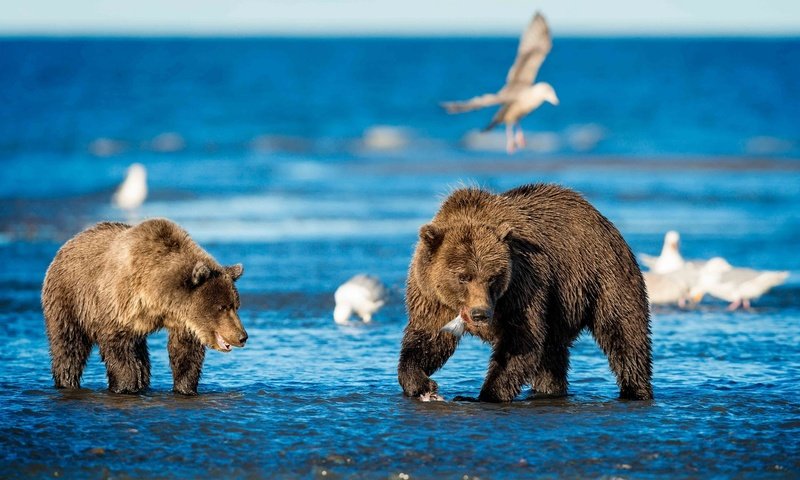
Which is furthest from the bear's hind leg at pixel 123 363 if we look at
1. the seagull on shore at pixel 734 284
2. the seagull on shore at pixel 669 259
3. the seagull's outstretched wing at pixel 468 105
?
the seagull on shore at pixel 669 259

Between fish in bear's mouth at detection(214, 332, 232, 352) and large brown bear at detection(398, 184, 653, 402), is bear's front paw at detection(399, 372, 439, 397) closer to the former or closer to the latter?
large brown bear at detection(398, 184, 653, 402)

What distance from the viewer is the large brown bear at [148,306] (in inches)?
289

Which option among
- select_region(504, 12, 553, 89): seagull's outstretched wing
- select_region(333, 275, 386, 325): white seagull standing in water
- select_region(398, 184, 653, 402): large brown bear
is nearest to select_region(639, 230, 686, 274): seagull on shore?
select_region(504, 12, 553, 89): seagull's outstretched wing

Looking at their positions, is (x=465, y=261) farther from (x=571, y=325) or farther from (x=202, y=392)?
(x=202, y=392)

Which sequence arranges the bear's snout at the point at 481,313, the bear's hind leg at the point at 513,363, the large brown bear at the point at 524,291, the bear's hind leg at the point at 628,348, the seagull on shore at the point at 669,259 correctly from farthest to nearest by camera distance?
1. the seagull on shore at the point at 669,259
2. the bear's hind leg at the point at 628,348
3. the bear's hind leg at the point at 513,363
4. the large brown bear at the point at 524,291
5. the bear's snout at the point at 481,313

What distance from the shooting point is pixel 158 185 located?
79.2 ft

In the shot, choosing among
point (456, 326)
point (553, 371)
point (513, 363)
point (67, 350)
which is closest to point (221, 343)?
point (67, 350)

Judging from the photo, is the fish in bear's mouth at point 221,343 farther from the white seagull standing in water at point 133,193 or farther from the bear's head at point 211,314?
the white seagull standing in water at point 133,193

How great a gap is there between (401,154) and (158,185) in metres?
10.7

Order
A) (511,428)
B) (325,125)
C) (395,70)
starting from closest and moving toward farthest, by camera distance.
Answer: (511,428) < (325,125) < (395,70)

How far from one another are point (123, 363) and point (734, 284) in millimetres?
5987

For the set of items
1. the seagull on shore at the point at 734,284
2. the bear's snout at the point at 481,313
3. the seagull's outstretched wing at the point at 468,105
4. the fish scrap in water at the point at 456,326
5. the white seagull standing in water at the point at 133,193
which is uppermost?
the white seagull standing in water at the point at 133,193

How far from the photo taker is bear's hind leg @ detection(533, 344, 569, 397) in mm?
7578

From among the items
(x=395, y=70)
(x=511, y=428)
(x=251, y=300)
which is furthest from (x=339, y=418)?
(x=395, y=70)
